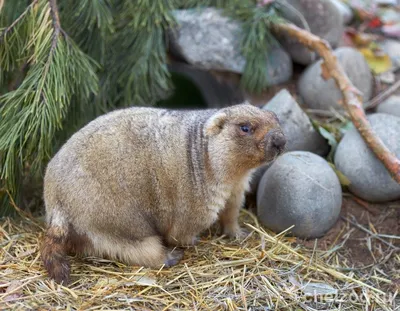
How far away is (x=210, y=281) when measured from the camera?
3814 millimetres

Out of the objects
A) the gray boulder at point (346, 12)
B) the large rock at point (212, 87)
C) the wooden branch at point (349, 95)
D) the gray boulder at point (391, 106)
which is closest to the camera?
the wooden branch at point (349, 95)

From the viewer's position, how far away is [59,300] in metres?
3.50

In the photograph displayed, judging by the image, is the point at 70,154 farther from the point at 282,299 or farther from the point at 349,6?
the point at 349,6

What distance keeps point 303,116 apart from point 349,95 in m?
0.44

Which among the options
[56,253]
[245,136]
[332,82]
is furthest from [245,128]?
[332,82]

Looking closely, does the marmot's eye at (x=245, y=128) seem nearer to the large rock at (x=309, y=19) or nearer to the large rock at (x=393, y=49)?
the large rock at (x=309, y=19)

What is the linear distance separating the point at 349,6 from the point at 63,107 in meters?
4.32

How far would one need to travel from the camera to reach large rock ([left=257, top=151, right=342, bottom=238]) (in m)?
4.40

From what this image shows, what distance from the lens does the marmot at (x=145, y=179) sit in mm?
3795

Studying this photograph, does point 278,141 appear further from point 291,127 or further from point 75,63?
point 75,63

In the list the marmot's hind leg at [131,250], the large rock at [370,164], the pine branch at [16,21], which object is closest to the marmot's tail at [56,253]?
the marmot's hind leg at [131,250]

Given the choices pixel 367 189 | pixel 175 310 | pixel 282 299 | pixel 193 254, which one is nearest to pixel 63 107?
pixel 193 254

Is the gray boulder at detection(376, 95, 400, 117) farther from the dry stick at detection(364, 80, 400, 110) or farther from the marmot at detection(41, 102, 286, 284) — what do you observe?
the marmot at detection(41, 102, 286, 284)

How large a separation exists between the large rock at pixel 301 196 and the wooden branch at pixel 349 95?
42 cm
